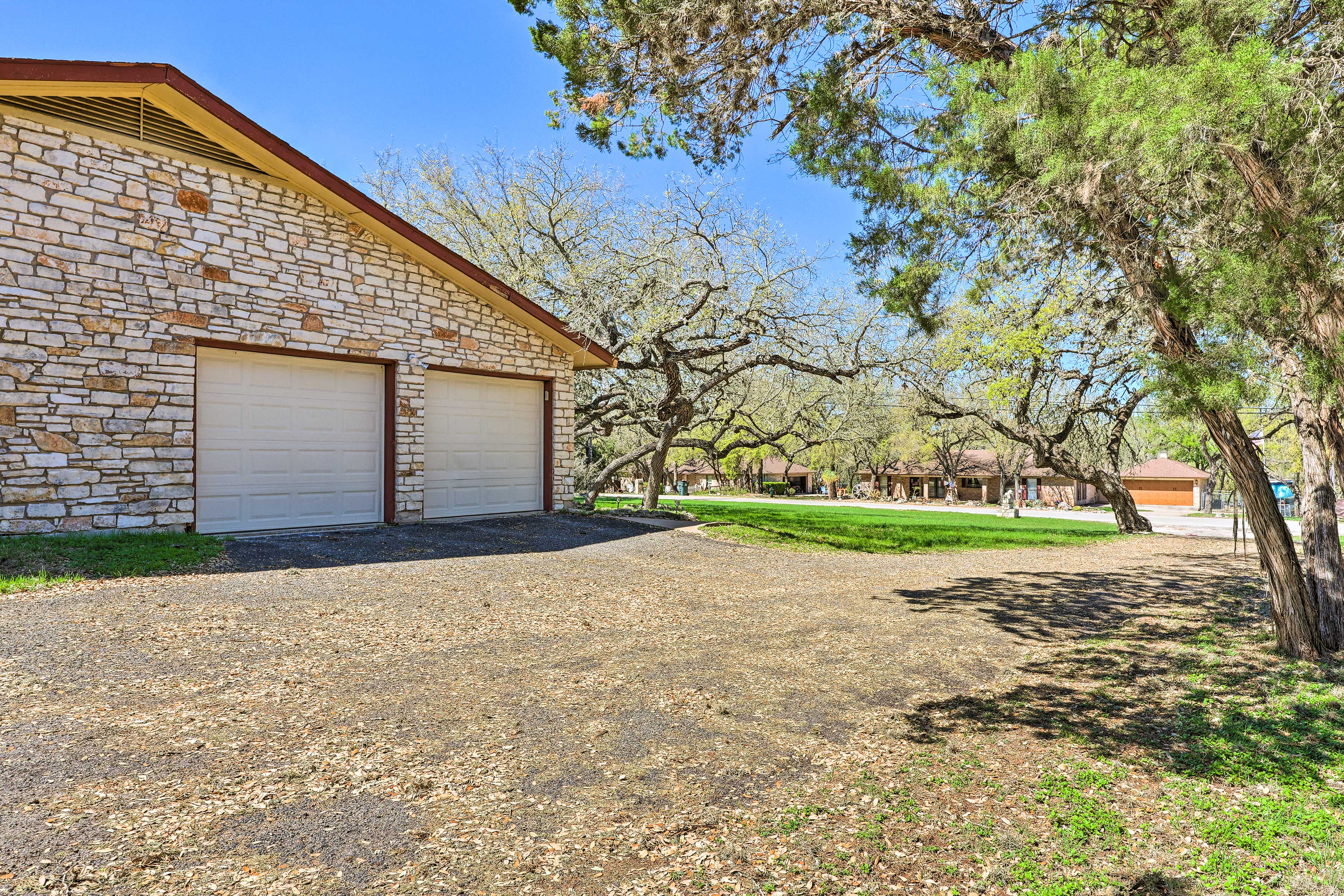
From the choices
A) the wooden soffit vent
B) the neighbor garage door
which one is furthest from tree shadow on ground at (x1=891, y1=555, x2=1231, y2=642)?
the neighbor garage door

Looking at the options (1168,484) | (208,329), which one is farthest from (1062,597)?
(1168,484)

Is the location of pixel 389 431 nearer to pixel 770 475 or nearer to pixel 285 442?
pixel 285 442

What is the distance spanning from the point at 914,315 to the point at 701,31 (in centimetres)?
310

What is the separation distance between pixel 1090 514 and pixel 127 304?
126ft

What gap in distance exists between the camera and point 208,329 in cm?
893

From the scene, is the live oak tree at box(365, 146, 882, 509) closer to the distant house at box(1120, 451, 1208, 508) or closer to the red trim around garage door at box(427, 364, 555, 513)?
the red trim around garage door at box(427, 364, 555, 513)

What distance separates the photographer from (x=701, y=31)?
6.20m

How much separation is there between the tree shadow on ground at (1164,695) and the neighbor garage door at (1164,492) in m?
51.8

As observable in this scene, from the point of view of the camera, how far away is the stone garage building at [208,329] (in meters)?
7.83

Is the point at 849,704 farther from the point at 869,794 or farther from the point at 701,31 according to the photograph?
the point at 701,31

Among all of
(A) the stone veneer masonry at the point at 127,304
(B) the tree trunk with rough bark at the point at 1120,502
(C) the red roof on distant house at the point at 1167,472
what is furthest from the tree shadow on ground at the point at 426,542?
(C) the red roof on distant house at the point at 1167,472

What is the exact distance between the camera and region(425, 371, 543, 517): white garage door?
11703 millimetres

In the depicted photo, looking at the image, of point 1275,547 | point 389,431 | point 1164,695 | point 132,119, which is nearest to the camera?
point 1164,695

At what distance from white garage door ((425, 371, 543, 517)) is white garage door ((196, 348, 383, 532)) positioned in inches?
38.9
